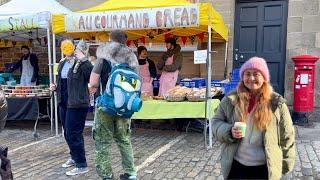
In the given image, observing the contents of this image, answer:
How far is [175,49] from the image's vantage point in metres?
7.75

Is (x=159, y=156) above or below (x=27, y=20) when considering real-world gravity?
below

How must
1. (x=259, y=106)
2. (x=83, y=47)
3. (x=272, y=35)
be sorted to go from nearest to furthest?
(x=259, y=106)
(x=83, y=47)
(x=272, y=35)

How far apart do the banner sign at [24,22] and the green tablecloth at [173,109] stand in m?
2.41

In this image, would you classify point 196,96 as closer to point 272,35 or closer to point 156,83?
point 156,83

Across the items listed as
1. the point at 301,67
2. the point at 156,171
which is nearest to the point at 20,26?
the point at 156,171

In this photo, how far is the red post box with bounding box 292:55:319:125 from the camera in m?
7.50

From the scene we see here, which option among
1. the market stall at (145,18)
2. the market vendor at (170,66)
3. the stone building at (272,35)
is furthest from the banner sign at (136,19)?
the stone building at (272,35)

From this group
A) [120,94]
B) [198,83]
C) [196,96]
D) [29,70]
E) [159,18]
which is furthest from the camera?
[29,70]

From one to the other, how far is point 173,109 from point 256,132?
400 centimetres

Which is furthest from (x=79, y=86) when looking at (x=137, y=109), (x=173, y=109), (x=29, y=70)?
(x=29, y=70)

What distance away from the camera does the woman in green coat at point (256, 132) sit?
265 cm

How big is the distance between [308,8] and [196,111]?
3.79 metres

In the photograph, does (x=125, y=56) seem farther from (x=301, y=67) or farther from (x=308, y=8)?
(x=308, y=8)

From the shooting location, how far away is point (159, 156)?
5824mm
